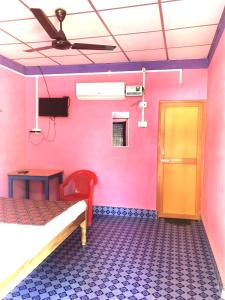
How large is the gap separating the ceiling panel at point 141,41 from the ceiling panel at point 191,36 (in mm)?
128

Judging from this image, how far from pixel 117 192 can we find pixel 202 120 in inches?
77.9

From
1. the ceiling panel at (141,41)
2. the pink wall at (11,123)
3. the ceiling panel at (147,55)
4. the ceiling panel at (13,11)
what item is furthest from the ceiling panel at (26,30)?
the ceiling panel at (147,55)

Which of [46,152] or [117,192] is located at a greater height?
[46,152]

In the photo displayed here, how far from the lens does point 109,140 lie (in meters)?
4.95

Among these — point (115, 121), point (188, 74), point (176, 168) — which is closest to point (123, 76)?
point (115, 121)

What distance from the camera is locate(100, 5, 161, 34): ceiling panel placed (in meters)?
2.74

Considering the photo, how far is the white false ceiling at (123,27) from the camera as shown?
265cm

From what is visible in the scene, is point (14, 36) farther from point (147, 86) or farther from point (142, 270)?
point (142, 270)

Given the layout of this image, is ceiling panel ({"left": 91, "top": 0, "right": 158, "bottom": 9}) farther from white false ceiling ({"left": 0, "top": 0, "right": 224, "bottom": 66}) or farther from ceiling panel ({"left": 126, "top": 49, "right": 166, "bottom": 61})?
ceiling panel ({"left": 126, "top": 49, "right": 166, "bottom": 61})

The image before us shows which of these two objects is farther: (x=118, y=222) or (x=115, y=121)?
(x=115, y=121)

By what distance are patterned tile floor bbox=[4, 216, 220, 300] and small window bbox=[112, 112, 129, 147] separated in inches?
60.8

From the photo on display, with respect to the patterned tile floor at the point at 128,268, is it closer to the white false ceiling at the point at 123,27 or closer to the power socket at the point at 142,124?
the power socket at the point at 142,124

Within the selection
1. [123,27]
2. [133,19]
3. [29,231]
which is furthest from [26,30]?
[29,231]

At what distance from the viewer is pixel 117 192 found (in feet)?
16.3
